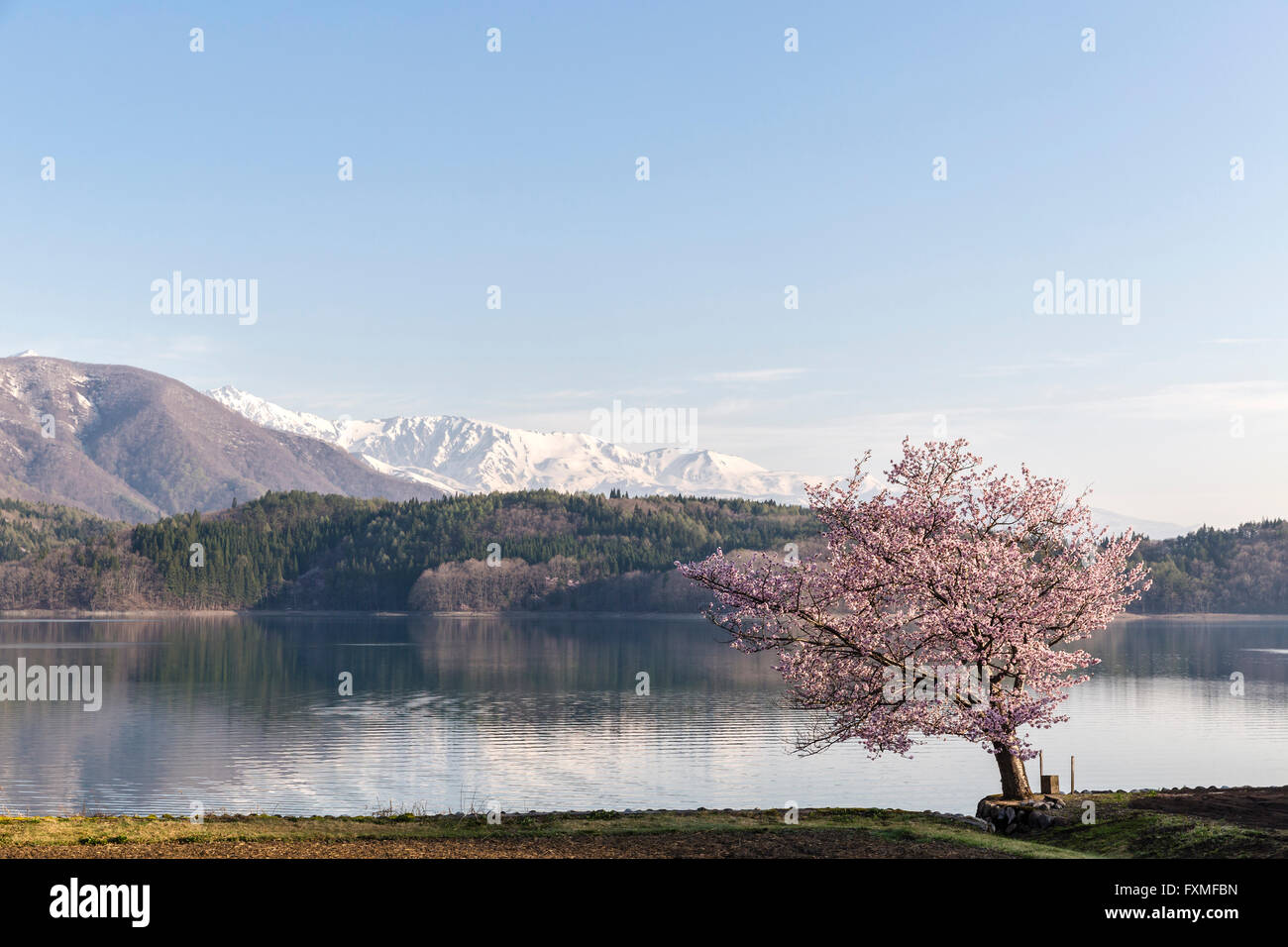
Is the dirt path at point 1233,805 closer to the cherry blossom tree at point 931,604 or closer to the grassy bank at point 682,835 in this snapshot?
the grassy bank at point 682,835

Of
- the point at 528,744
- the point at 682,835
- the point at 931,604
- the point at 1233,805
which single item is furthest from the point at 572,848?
the point at 528,744

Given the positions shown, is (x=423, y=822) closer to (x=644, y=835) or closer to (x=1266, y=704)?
(x=644, y=835)

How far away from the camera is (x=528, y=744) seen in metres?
75.1

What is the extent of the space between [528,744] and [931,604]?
146 feet

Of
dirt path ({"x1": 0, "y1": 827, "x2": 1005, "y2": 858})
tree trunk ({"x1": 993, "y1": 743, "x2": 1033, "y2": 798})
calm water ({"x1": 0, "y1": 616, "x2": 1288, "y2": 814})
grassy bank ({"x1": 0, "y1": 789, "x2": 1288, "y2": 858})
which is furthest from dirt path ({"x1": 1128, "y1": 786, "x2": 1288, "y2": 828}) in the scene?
calm water ({"x1": 0, "y1": 616, "x2": 1288, "y2": 814})

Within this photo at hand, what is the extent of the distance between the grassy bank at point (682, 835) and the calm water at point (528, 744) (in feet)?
53.6

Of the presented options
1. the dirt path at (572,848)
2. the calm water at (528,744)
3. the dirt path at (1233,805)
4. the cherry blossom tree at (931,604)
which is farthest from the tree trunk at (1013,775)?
the calm water at (528,744)

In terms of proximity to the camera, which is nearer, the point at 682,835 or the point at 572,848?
the point at 572,848

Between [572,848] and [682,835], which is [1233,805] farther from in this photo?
[572,848]

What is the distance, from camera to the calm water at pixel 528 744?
5562 cm

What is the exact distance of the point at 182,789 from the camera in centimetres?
5728
